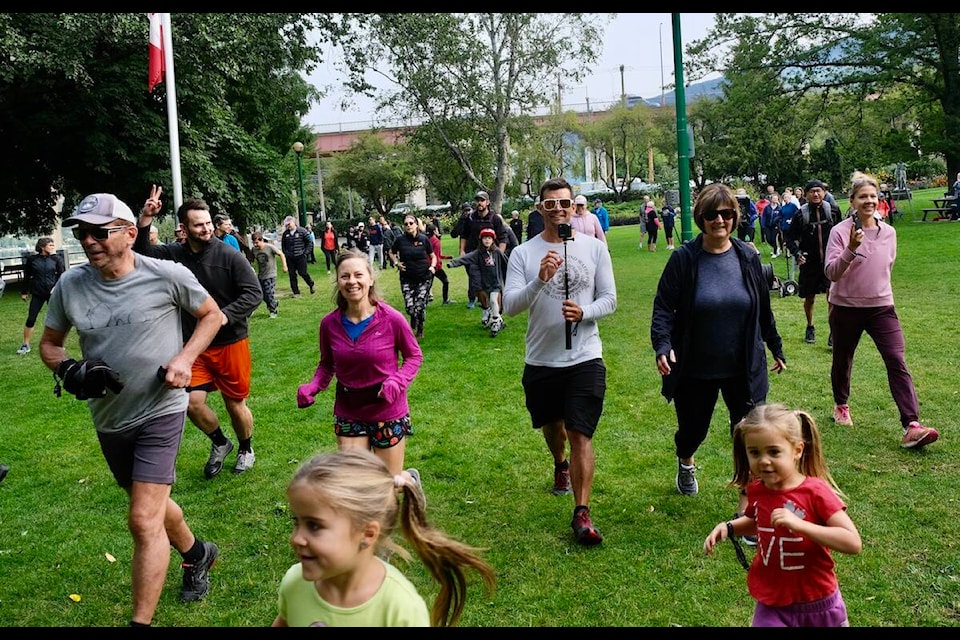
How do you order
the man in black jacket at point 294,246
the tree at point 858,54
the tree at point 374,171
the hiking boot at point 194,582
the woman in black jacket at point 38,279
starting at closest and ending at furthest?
the hiking boot at point 194,582 → the woman in black jacket at point 38,279 → the man in black jacket at point 294,246 → the tree at point 858,54 → the tree at point 374,171

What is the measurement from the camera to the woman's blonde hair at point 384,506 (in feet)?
7.56

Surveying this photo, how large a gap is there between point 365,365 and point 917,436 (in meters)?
4.04

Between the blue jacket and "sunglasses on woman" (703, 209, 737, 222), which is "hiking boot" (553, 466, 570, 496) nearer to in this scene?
the blue jacket

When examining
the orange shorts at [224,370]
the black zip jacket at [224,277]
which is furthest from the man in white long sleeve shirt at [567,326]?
the orange shorts at [224,370]

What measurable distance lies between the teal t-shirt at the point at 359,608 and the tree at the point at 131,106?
18482mm

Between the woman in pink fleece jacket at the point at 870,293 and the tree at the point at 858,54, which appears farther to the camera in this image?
the tree at the point at 858,54

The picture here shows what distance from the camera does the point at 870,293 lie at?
6.08m

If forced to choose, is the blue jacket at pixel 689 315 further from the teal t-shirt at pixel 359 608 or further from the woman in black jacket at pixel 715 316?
the teal t-shirt at pixel 359 608

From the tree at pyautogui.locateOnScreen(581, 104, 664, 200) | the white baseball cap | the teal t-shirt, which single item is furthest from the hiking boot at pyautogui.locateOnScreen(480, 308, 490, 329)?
the tree at pyautogui.locateOnScreen(581, 104, 664, 200)

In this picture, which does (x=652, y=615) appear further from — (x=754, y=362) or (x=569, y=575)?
(x=754, y=362)

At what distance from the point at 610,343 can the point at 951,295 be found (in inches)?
233

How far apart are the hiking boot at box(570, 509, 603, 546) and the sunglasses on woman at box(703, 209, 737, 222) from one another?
5.99 ft

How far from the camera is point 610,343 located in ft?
Answer: 35.3
